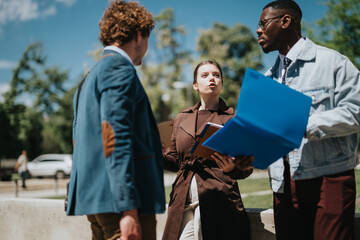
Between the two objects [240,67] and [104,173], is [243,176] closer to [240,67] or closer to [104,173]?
[104,173]

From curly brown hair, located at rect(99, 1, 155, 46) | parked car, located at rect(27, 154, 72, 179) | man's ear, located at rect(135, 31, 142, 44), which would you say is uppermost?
curly brown hair, located at rect(99, 1, 155, 46)

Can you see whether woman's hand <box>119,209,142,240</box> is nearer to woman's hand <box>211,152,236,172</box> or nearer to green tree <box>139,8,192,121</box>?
A: woman's hand <box>211,152,236,172</box>

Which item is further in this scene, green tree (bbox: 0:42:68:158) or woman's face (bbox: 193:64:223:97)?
green tree (bbox: 0:42:68:158)

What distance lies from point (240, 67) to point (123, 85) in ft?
106

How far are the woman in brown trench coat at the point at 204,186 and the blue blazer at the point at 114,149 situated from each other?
78 centimetres

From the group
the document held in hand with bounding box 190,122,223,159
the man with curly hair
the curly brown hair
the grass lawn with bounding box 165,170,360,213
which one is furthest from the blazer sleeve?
the grass lawn with bounding box 165,170,360,213

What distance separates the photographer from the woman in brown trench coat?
2781mm

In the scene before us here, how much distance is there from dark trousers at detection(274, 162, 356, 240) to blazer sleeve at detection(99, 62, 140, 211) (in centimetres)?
109

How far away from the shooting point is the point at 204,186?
112 inches

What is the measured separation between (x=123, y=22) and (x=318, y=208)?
1.63 m

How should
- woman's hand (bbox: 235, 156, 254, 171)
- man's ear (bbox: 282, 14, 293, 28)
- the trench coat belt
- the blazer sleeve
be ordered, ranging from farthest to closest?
1. the trench coat belt
2. man's ear (bbox: 282, 14, 293, 28)
3. woman's hand (bbox: 235, 156, 254, 171)
4. the blazer sleeve

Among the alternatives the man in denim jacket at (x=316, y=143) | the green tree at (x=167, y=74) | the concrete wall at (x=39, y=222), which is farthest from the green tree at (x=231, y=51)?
the man in denim jacket at (x=316, y=143)

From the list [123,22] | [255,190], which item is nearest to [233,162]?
[123,22]

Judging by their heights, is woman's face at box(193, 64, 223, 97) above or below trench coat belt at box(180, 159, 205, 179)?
above
